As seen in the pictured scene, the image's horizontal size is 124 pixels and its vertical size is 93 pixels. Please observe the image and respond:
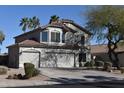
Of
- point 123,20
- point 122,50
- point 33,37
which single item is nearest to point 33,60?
point 33,37

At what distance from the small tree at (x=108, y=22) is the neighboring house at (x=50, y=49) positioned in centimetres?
428

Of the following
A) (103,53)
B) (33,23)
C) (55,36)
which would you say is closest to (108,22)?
(55,36)

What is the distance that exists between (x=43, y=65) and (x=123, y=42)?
10.2 metres

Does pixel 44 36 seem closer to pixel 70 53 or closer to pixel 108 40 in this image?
pixel 70 53

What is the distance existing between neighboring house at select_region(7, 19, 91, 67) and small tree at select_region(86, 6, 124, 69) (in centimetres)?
428

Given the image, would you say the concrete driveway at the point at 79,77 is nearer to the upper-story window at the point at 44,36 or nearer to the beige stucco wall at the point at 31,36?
the upper-story window at the point at 44,36

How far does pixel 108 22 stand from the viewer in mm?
41844

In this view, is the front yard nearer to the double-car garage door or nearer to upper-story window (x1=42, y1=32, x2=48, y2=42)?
the double-car garage door

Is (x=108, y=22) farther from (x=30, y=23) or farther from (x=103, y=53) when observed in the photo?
(x=30, y=23)

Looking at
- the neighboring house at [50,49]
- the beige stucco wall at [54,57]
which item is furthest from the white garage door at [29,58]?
the beige stucco wall at [54,57]

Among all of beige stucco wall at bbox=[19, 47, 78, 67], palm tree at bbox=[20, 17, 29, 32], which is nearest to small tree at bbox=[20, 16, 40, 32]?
palm tree at bbox=[20, 17, 29, 32]

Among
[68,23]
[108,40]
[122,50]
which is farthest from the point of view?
[122,50]

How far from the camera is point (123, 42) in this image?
4425 cm

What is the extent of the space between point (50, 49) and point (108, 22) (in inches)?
331
